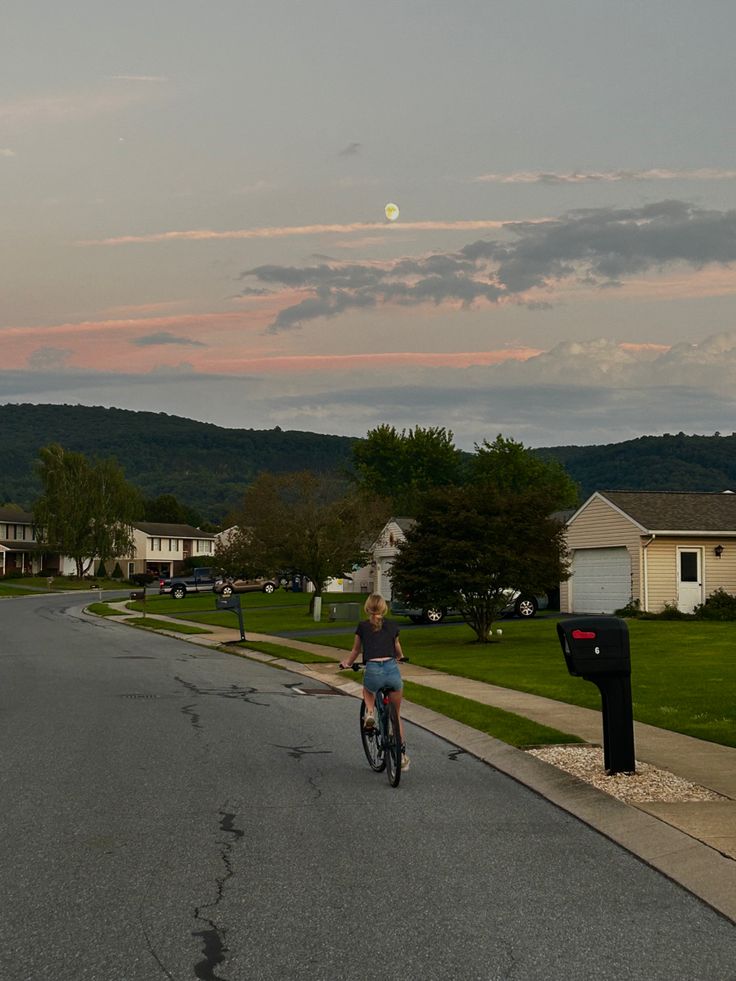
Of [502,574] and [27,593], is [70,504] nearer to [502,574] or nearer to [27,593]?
[27,593]

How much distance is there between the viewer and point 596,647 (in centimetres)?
1158

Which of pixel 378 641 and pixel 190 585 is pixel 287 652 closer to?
pixel 378 641

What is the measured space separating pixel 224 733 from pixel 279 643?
780 inches

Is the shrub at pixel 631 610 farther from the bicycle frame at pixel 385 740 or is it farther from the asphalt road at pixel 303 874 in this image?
the bicycle frame at pixel 385 740

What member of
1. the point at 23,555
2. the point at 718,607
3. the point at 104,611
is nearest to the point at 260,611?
the point at 104,611

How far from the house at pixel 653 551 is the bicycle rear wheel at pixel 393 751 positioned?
107 feet

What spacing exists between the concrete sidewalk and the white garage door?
25.6m

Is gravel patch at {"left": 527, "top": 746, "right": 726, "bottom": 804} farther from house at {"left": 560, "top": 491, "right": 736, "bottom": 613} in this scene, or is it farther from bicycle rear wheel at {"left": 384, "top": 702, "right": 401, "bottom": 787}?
house at {"left": 560, "top": 491, "right": 736, "bottom": 613}

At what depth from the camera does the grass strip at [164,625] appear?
140ft

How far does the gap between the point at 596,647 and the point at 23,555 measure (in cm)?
12604

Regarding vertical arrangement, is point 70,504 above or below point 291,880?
above

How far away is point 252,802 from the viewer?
10422 millimetres

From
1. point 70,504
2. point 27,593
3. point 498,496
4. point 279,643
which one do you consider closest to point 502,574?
point 498,496

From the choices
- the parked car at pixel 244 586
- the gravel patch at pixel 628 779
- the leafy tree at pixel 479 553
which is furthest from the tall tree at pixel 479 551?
the parked car at pixel 244 586
